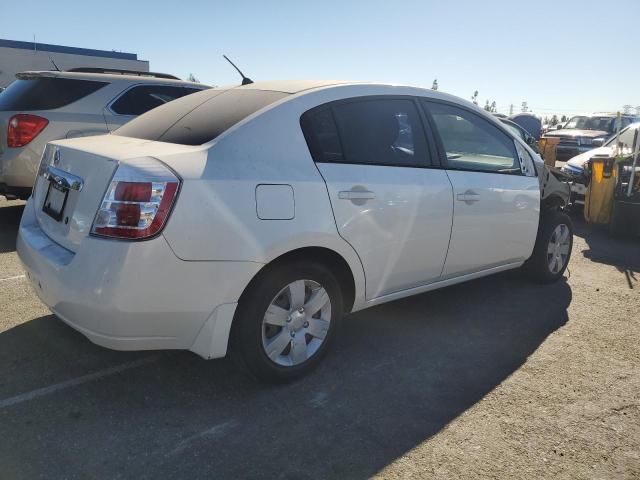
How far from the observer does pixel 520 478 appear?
7.79ft

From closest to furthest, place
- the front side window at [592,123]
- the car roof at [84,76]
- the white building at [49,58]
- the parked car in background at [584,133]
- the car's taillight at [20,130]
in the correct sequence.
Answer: the car's taillight at [20,130], the car roof at [84,76], the parked car in background at [584,133], the front side window at [592,123], the white building at [49,58]

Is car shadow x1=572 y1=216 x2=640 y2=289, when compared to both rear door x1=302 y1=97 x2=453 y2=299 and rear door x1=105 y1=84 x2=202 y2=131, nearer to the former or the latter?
rear door x1=302 y1=97 x2=453 y2=299

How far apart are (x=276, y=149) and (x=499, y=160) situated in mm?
2146

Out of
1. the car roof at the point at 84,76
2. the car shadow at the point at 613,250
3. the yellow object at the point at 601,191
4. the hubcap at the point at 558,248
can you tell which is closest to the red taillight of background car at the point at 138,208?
the hubcap at the point at 558,248

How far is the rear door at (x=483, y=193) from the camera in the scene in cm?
372

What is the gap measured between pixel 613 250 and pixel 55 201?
6151 mm

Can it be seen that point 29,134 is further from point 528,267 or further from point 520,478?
point 520,478

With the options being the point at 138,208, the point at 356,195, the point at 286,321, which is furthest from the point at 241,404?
the point at 356,195

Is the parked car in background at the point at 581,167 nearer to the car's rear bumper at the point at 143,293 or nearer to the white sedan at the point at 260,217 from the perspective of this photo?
the white sedan at the point at 260,217

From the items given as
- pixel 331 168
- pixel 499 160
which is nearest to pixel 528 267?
pixel 499 160

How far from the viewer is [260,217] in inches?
104

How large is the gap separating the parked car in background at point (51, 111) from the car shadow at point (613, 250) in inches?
225

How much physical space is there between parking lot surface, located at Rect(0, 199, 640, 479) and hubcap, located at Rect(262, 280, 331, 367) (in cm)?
20

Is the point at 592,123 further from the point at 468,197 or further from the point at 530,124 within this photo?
the point at 468,197
